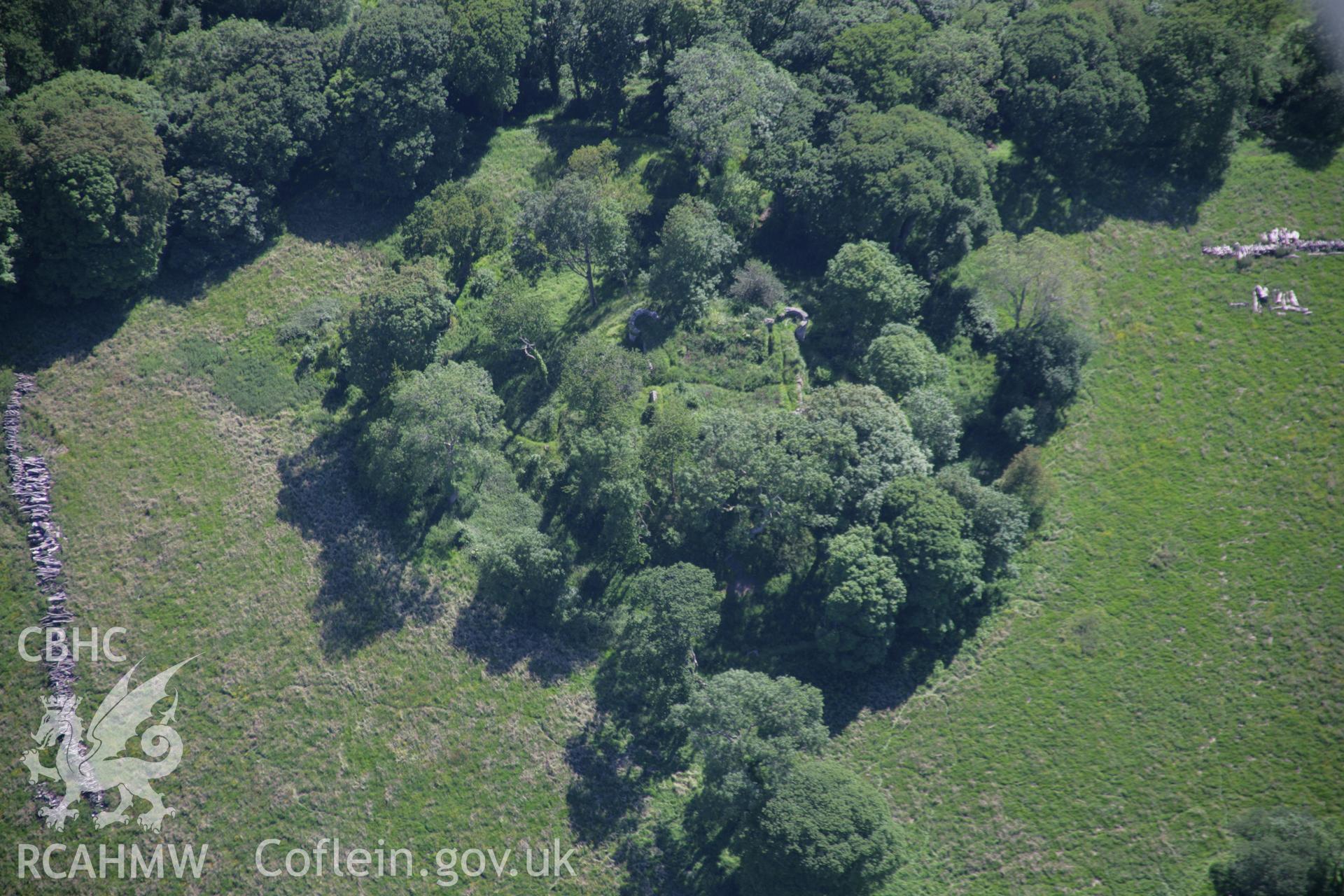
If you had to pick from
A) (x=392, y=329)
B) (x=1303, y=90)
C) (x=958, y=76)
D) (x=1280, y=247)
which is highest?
(x=958, y=76)

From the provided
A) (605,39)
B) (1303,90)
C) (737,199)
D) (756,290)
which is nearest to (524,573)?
(756,290)

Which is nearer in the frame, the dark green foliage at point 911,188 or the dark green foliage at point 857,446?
the dark green foliage at point 857,446

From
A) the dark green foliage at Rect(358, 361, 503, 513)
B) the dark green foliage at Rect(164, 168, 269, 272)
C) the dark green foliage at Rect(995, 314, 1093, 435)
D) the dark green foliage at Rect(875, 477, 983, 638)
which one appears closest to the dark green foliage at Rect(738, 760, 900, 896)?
the dark green foliage at Rect(875, 477, 983, 638)

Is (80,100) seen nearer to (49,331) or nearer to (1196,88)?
(49,331)

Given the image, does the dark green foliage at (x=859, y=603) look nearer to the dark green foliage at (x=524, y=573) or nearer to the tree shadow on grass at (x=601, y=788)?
the tree shadow on grass at (x=601, y=788)

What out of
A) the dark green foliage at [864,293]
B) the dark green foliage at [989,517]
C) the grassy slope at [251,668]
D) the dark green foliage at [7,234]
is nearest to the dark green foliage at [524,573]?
the grassy slope at [251,668]

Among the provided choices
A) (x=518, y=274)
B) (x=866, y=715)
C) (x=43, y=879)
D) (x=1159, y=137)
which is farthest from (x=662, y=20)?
(x=43, y=879)
